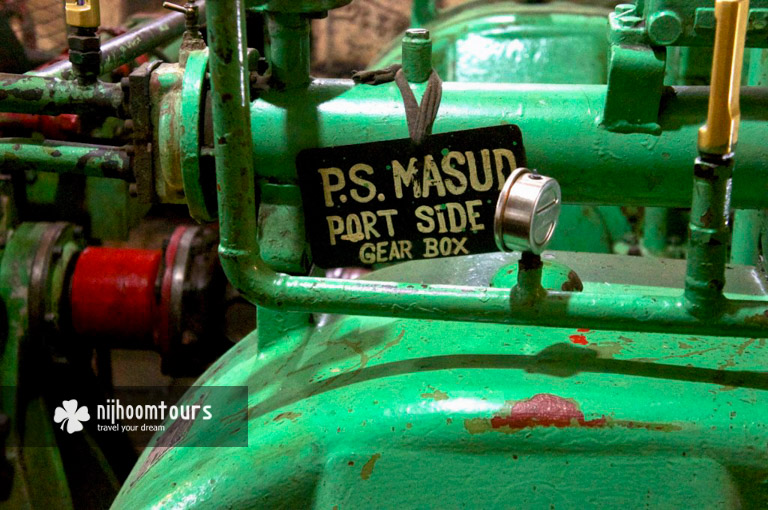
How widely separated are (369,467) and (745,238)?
0.98 meters

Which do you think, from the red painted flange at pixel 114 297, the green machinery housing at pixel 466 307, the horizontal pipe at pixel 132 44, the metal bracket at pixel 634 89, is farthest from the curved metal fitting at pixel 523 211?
the red painted flange at pixel 114 297

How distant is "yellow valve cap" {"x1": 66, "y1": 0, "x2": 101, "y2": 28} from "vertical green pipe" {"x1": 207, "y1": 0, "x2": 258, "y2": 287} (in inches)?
14.9

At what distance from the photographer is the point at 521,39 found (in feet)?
8.41

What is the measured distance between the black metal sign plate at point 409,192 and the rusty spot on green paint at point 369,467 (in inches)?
10.6

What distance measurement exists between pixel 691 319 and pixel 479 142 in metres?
0.34

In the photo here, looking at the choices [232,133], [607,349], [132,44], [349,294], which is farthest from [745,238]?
[132,44]

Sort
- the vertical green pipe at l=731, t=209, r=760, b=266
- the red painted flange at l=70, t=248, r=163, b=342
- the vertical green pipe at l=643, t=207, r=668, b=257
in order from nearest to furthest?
1. the vertical green pipe at l=731, t=209, r=760, b=266
2. the red painted flange at l=70, t=248, r=163, b=342
3. the vertical green pipe at l=643, t=207, r=668, b=257

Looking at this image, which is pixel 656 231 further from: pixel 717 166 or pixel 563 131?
pixel 717 166

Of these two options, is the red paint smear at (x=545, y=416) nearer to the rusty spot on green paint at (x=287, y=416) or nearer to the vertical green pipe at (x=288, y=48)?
the rusty spot on green paint at (x=287, y=416)

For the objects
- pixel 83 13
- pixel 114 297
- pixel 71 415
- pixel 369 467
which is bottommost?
pixel 71 415

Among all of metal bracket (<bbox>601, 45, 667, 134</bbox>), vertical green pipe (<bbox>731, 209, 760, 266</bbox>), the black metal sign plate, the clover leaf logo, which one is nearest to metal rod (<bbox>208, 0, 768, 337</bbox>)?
the black metal sign plate

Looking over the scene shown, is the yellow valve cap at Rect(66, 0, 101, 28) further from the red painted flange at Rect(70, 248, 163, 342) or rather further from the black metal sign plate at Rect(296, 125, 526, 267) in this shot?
the red painted flange at Rect(70, 248, 163, 342)

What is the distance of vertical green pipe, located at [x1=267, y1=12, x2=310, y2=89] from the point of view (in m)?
1.17

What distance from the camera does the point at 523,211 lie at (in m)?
0.98
